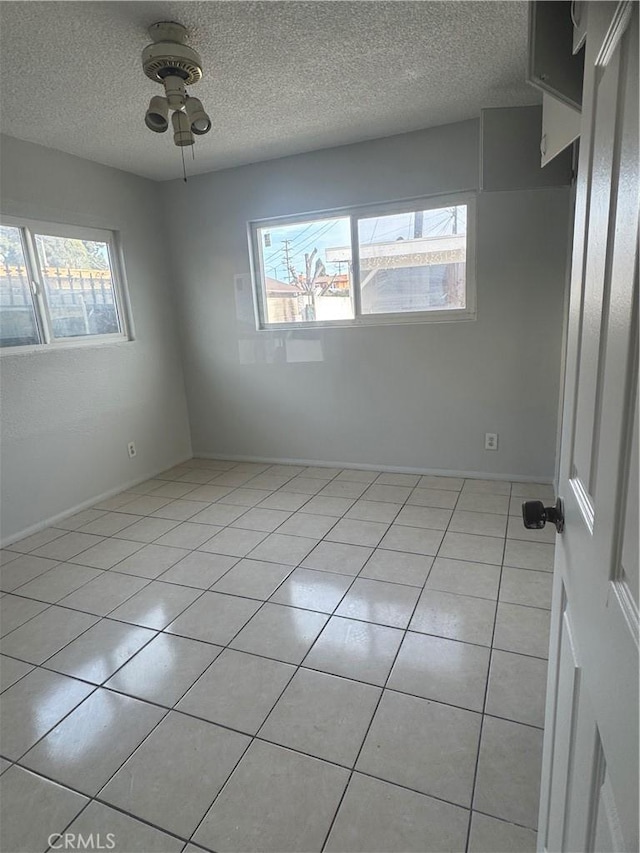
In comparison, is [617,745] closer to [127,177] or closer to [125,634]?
[125,634]

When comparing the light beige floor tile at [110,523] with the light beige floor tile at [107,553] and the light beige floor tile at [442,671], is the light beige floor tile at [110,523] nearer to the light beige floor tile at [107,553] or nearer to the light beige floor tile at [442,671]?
the light beige floor tile at [107,553]

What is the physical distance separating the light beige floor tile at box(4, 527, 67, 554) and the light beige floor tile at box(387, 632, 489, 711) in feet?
7.68

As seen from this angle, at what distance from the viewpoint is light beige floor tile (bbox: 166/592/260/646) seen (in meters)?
1.97

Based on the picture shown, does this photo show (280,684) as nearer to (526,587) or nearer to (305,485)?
(526,587)

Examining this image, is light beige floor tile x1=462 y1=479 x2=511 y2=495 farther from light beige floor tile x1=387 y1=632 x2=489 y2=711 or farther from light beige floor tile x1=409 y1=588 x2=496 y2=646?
light beige floor tile x1=387 y1=632 x2=489 y2=711

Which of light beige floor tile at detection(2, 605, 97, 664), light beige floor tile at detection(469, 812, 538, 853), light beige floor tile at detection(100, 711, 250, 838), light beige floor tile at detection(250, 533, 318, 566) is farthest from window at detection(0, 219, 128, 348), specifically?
light beige floor tile at detection(469, 812, 538, 853)

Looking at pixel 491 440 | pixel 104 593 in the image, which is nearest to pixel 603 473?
pixel 104 593

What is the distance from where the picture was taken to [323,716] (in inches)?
60.6

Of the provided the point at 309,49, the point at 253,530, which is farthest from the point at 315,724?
the point at 309,49

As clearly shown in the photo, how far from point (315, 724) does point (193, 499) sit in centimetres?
225

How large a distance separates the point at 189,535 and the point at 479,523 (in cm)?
181

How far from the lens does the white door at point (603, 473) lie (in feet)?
1.56

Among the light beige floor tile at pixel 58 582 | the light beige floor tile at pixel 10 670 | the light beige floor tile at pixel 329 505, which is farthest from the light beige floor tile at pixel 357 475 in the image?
the light beige floor tile at pixel 10 670

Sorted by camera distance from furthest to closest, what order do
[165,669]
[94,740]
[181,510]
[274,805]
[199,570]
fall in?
[181,510], [199,570], [165,669], [94,740], [274,805]
